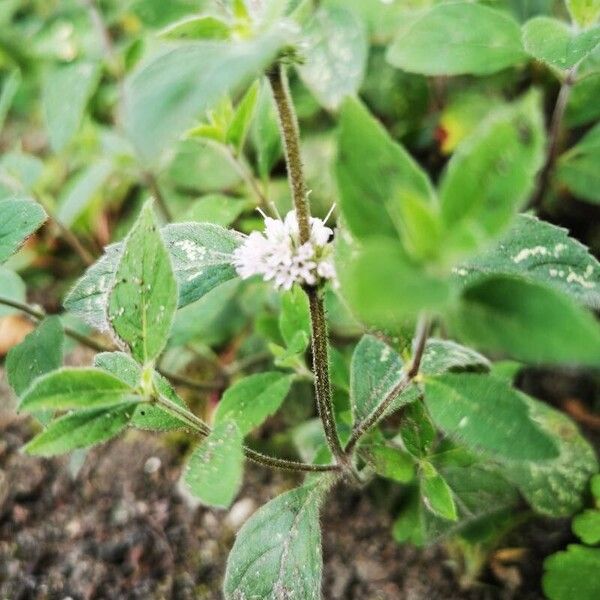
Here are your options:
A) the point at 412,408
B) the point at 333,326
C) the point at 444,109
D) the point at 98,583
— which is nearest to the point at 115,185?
the point at 333,326

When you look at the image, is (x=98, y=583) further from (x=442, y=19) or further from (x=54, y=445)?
(x=442, y=19)

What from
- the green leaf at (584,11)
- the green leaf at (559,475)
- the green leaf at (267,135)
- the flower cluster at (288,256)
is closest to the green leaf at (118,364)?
the flower cluster at (288,256)

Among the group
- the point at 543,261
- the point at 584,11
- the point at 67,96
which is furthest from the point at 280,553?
the point at 67,96

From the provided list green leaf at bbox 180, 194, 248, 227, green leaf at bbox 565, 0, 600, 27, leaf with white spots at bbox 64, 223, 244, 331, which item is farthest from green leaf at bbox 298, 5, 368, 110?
leaf with white spots at bbox 64, 223, 244, 331

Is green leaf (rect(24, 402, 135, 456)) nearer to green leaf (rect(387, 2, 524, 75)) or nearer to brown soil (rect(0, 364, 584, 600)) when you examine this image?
brown soil (rect(0, 364, 584, 600))

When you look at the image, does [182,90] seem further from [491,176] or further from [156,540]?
[156,540]

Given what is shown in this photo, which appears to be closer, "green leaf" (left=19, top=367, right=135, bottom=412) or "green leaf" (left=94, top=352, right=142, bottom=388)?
"green leaf" (left=19, top=367, right=135, bottom=412)
